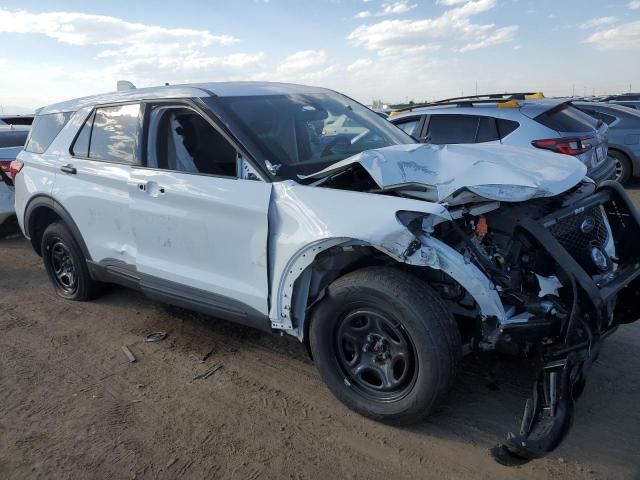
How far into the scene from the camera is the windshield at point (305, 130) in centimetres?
349

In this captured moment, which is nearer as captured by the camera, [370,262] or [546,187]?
[546,187]

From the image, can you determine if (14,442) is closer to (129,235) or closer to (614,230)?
(129,235)

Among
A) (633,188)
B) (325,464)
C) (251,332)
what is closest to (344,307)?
(325,464)

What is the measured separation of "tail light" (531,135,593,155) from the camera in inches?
263

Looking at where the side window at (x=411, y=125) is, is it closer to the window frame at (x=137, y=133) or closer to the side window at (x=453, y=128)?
the side window at (x=453, y=128)

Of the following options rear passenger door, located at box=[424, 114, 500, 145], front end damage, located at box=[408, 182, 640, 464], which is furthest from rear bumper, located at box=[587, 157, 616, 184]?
front end damage, located at box=[408, 182, 640, 464]

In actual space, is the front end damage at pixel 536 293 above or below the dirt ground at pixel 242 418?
above

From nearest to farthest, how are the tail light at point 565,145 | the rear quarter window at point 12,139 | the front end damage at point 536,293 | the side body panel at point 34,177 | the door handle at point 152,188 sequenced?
1. the front end damage at point 536,293
2. the door handle at point 152,188
3. the side body panel at point 34,177
4. the tail light at point 565,145
5. the rear quarter window at point 12,139

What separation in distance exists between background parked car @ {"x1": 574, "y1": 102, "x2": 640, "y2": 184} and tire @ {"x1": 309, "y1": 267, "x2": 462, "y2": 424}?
8478mm

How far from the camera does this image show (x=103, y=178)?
425 centimetres

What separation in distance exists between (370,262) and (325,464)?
1128mm

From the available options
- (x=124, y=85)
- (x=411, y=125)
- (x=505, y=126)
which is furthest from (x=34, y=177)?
(x=505, y=126)

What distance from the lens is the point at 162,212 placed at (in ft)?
12.4

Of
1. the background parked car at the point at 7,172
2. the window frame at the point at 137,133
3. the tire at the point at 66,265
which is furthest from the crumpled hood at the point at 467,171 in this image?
the background parked car at the point at 7,172
